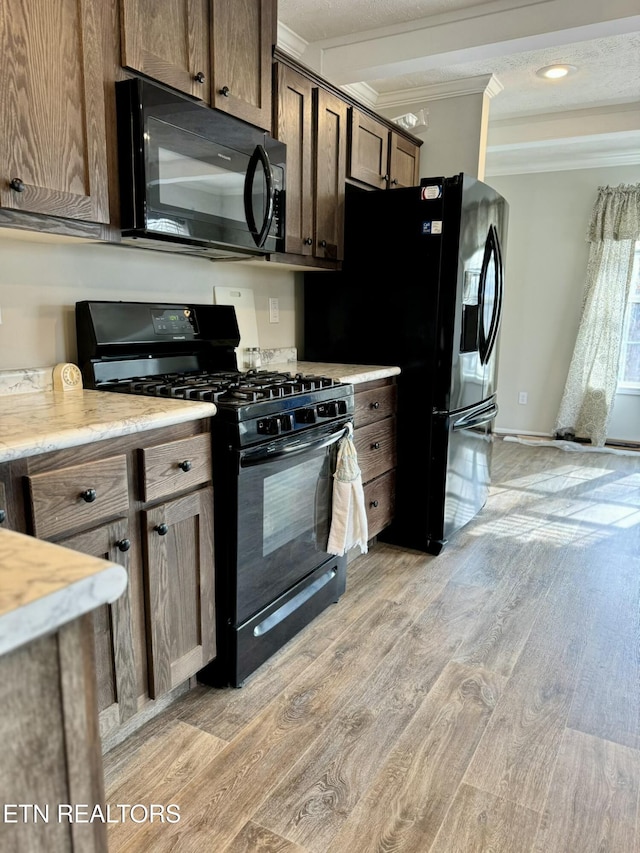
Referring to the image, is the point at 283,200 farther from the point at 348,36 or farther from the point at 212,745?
the point at 212,745

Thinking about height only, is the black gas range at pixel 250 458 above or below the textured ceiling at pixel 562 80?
below

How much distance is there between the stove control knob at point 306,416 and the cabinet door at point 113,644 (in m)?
0.71

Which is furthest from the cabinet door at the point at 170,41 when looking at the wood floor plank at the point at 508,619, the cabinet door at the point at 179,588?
the wood floor plank at the point at 508,619

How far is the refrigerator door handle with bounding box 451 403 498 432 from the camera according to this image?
2979mm

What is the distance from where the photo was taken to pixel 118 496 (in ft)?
4.79

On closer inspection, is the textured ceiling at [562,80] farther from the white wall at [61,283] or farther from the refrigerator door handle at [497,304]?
the white wall at [61,283]

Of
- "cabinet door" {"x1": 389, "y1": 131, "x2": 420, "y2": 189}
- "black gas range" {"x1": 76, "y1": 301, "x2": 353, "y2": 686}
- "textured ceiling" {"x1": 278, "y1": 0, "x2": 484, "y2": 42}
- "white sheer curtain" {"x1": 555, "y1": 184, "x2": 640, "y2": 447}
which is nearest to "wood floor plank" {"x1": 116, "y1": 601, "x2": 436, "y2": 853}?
"black gas range" {"x1": 76, "y1": 301, "x2": 353, "y2": 686}

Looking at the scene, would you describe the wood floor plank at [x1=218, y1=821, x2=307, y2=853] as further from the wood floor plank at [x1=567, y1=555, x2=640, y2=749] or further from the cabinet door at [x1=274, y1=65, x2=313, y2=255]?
the cabinet door at [x1=274, y1=65, x2=313, y2=255]

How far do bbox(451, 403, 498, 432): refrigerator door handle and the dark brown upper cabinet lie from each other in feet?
4.30

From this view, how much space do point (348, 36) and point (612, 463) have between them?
361cm

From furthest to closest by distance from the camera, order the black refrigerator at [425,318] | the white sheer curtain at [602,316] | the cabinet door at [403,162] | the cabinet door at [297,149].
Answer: the white sheer curtain at [602,316]
the cabinet door at [403,162]
the black refrigerator at [425,318]
the cabinet door at [297,149]

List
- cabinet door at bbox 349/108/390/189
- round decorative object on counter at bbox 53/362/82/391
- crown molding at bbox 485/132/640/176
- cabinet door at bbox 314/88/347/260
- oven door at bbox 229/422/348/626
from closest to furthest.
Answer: oven door at bbox 229/422/348/626
round decorative object on counter at bbox 53/362/82/391
cabinet door at bbox 314/88/347/260
cabinet door at bbox 349/108/390/189
crown molding at bbox 485/132/640/176

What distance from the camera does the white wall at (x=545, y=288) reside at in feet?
16.8

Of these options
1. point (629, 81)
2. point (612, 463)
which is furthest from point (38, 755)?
point (612, 463)
